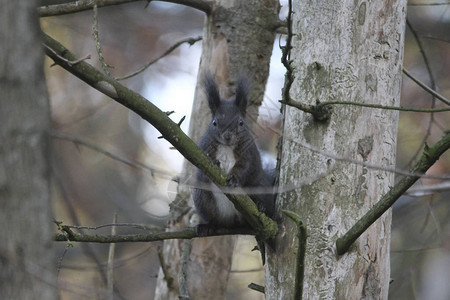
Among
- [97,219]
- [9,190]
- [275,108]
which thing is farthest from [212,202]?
[97,219]

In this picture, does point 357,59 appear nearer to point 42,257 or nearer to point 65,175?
point 42,257

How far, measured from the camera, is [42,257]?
1.09 meters

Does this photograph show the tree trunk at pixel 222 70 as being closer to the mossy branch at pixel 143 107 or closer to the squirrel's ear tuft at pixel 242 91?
the squirrel's ear tuft at pixel 242 91

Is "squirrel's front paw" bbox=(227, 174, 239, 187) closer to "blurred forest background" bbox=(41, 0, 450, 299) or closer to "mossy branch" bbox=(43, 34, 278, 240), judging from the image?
"mossy branch" bbox=(43, 34, 278, 240)

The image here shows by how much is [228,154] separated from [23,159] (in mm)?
2230

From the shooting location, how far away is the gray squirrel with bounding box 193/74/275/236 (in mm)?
3246

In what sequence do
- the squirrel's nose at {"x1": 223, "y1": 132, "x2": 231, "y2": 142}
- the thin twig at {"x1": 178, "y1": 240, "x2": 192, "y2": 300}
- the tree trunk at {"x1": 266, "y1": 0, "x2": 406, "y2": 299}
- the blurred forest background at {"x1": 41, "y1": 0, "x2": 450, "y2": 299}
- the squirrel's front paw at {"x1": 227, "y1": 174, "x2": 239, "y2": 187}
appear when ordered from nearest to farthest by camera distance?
the tree trunk at {"x1": 266, "y1": 0, "x2": 406, "y2": 299}, the squirrel's front paw at {"x1": 227, "y1": 174, "x2": 239, "y2": 187}, the thin twig at {"x1": 178, "y1": 240, "x2": 192, "y2": 300}, the squirrel's nose at {"x1": 223, "y1": 132, "x2": 231, "y2": 142}, the blurred forest background at {"x1": 41, "y1": 0, "x2": 450, "y2": 299}

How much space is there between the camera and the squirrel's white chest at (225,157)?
3305 millimetres

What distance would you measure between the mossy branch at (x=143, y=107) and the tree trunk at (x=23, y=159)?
681 millimetres

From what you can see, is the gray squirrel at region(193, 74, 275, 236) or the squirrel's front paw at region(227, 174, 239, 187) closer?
the squirrel's front paw at region(227, 174, 239, 187)

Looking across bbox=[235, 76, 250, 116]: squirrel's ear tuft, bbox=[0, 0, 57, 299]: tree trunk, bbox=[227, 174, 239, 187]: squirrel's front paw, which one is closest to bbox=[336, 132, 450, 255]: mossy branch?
bbox=[227, 174, 239, 187]: squirrel's front paw

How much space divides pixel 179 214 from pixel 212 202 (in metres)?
0.60

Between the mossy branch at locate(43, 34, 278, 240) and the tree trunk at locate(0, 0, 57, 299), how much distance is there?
68 centimetres

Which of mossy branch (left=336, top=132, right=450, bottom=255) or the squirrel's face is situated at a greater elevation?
the squirrel's face
